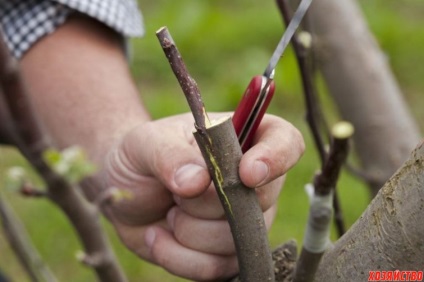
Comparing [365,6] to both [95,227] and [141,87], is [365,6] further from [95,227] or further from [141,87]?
[95,227]

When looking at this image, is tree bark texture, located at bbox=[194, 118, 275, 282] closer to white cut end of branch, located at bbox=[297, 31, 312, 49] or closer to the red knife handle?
the red knife handle

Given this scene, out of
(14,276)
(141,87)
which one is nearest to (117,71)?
Answer: (14,276)

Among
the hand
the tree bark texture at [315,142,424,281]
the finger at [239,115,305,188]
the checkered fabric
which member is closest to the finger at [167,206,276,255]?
the hand

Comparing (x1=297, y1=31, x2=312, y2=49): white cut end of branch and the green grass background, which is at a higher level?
(x1=297, y1=31, x2=312, y2=49): white cut end of branch

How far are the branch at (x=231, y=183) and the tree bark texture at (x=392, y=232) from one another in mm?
68

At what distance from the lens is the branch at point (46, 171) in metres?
0.96

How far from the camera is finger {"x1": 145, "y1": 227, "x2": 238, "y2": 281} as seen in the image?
86 centimetres

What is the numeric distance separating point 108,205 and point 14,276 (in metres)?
1.43

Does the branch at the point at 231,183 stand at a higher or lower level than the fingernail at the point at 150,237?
higher

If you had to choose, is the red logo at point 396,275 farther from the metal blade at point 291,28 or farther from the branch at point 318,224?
the metal blade at point 291,28

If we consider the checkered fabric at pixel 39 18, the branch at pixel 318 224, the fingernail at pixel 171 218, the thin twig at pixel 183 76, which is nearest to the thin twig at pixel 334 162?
the branch at pixel 318 224

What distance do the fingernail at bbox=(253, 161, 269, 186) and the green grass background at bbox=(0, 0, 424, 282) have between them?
1860mm

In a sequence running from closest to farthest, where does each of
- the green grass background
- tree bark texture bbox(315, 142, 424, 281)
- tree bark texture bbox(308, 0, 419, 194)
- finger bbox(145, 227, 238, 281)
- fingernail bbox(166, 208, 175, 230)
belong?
tree bark texture bbox(315, 142, 424, 281) < finger bbox(145, 227, 238, 281) < fingernail bbox(166, 208, 175, 230) < tree bark texture bbox(308, 0, 419, 194) < the green grass background

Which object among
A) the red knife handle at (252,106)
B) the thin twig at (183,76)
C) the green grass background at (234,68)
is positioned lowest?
the green grass background at (234,68)
